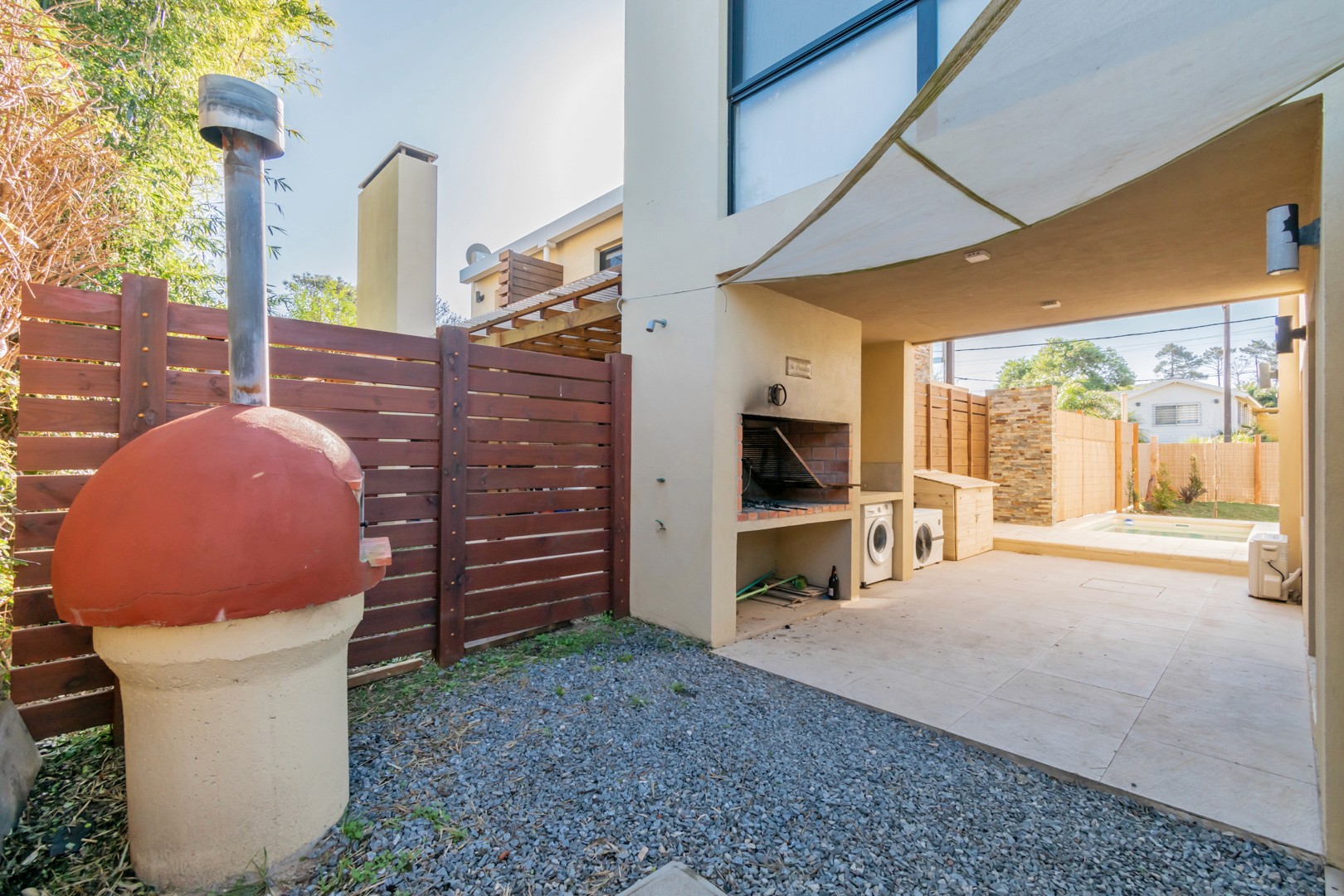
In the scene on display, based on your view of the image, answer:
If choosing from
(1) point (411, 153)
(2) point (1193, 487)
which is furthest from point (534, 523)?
(2) point (1193, 487)

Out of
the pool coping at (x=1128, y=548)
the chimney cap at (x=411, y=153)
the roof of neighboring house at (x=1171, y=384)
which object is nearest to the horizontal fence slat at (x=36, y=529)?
the chimney cap at (x=411, y=153)

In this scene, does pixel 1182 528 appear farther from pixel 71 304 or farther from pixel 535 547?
pixel 71 304

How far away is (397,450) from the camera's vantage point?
3650 mm

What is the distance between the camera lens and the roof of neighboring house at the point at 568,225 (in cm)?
969

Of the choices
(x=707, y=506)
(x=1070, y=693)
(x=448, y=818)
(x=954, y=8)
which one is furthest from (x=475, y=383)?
(x=1070, y=693)

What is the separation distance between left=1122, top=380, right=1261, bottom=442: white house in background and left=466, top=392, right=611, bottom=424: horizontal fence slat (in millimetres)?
34306

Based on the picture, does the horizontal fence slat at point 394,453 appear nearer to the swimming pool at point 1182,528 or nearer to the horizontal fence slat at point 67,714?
the horizontal fence slat at point 67,714

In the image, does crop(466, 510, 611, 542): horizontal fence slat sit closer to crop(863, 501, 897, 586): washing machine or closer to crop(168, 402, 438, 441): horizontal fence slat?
crop(168, 402, 438, 441): horizontal fence slat

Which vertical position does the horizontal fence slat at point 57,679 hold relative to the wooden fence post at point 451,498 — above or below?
below

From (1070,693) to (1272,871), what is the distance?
161cm

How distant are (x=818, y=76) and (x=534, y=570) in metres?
4.20

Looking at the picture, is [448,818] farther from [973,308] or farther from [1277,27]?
[973,308]

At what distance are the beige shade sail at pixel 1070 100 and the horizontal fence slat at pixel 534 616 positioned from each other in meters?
3.32

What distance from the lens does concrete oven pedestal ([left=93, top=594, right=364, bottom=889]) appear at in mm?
1811
